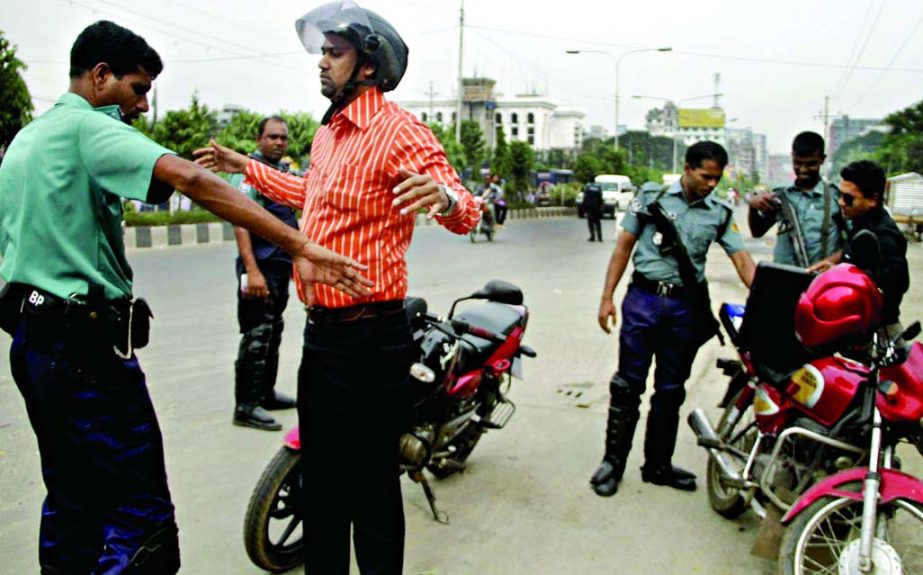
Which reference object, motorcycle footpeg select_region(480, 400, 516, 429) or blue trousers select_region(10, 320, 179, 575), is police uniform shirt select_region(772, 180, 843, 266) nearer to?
motorcycle footpeg select_region(480, 400, 516, 429)

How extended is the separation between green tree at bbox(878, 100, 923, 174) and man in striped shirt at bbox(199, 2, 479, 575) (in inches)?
1658

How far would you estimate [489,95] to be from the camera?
129250 mm

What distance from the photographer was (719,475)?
11.8ft

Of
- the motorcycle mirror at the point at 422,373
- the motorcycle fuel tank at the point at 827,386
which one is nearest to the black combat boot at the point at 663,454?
the motorcycle fuel tank at the point at 827,386

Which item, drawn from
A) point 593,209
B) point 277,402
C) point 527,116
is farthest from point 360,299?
point 527,116

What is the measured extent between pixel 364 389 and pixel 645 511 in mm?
1855

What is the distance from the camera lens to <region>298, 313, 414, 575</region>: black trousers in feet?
7.88

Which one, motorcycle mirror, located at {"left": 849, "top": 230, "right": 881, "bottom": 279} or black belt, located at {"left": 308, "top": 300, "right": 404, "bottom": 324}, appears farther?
motorcycle mirror, located at {"left": 849, "top": 230, "right": 881, "bottom": 279}

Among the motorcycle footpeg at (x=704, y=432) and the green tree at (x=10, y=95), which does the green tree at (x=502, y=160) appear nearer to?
the green tree at (x=10, y=95)

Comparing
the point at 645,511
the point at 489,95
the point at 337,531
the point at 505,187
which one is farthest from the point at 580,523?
the point at 489,95

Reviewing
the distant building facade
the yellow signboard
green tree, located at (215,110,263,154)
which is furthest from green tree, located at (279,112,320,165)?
the distant building facade

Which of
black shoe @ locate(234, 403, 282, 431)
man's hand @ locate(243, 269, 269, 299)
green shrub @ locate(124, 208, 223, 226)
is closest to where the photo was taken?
man's hand @ locate(243, 269, 269, 299)

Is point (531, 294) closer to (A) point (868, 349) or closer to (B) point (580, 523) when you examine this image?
(B) point (580, 523)

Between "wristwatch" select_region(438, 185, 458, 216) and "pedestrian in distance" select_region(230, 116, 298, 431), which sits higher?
"wristwatch" select_region(438, 185, 458, 216)
